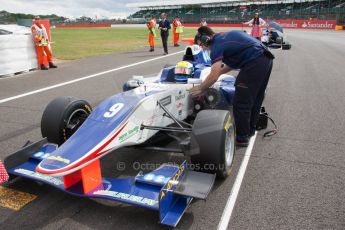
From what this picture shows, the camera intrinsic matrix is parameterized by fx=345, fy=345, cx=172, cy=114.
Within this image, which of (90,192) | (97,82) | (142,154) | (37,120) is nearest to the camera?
(90,192)

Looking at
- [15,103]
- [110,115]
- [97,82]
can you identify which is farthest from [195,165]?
[97,82]

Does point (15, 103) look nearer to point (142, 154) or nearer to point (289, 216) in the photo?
point (142, 154)

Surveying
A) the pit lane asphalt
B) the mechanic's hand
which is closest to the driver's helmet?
the mechanic's hand

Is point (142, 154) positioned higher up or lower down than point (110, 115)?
lower down

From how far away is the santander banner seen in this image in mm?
47306

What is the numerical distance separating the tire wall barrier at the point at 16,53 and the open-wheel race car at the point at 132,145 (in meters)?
7.79

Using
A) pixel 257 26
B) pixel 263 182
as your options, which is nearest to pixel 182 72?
pixel 263 182

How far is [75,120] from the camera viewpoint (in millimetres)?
4367

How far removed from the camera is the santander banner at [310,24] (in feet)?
155

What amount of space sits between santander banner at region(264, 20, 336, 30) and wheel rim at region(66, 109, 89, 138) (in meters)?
49.5

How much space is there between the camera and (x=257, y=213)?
324 centimetres

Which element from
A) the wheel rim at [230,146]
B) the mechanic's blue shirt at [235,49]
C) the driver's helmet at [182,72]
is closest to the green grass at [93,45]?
the driver's helmet at [182,72]

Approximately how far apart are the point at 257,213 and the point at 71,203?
70.4 inches

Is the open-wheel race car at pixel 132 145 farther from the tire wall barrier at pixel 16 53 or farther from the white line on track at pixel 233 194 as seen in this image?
the tire wall barrier at pixel 16 53
